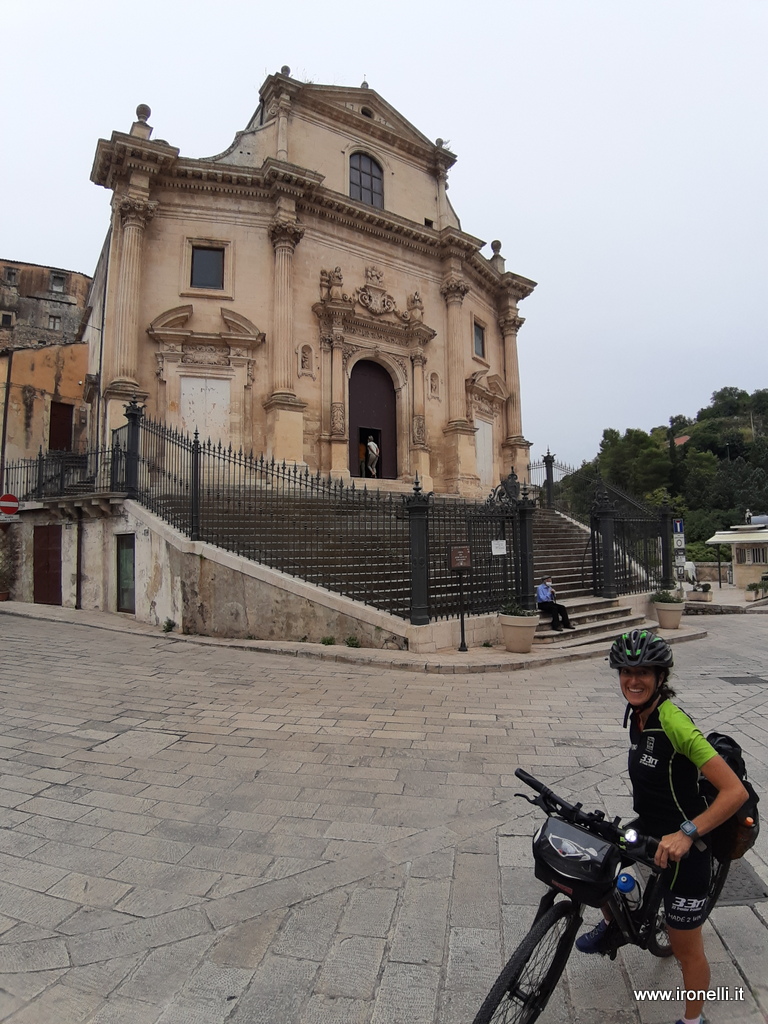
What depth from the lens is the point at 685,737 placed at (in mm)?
1827

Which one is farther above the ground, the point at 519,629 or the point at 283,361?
the point at 283,361

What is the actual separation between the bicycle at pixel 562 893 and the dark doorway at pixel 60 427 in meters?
24.7

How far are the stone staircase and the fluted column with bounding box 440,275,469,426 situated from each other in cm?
593

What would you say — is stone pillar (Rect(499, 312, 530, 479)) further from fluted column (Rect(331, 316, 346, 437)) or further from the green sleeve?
the green sleeve

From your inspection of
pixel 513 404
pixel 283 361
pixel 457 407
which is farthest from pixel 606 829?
pixel 513 404

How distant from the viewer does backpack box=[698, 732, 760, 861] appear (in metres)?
1.79

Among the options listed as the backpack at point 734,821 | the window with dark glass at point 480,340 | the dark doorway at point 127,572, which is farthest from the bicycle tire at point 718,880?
the window with dark glass at point 480,340

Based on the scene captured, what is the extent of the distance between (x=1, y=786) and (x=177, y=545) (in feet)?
20.0

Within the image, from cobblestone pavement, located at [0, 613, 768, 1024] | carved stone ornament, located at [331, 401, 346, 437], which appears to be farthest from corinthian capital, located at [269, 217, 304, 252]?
cobblestone pavement, located at [0, 613, 768, 1024]

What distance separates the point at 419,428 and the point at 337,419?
3380mm

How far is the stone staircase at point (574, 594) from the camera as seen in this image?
9742 millimetres

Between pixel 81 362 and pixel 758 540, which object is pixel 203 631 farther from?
pixel 758 540

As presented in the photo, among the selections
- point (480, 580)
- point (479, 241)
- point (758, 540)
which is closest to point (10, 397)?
point (479, 241)

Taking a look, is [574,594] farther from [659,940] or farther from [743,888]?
[659,940]
